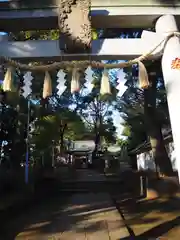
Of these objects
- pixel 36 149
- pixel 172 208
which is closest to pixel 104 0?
pixel 172 208

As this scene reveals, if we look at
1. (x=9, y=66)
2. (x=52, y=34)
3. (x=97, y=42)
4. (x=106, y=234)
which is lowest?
(x=106, y=234)

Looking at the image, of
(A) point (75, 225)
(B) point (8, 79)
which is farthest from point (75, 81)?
(A) point (75, 225)

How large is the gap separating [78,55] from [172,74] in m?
1.32

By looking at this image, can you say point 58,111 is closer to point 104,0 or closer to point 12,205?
A: point 12,205

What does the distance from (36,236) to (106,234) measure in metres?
1.65

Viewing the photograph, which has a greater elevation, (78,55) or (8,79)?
(78,55)

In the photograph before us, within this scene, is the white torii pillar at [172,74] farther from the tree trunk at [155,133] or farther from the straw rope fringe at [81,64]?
the tree trunk at [155,133]

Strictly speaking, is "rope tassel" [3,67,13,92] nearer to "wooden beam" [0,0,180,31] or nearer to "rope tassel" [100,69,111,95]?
"wooden beam" [0,0,180,31]

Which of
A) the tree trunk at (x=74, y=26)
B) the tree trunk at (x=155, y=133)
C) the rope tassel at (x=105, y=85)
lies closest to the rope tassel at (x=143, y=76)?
the rope tassel at (x=105, y=85)

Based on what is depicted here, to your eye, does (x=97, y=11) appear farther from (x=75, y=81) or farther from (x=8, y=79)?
(x=8, y=79)

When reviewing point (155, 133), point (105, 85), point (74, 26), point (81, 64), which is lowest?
point (105, 85)

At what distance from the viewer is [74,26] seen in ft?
12.1

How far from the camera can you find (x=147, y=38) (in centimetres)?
378

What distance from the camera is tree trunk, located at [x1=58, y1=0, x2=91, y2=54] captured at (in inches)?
143
